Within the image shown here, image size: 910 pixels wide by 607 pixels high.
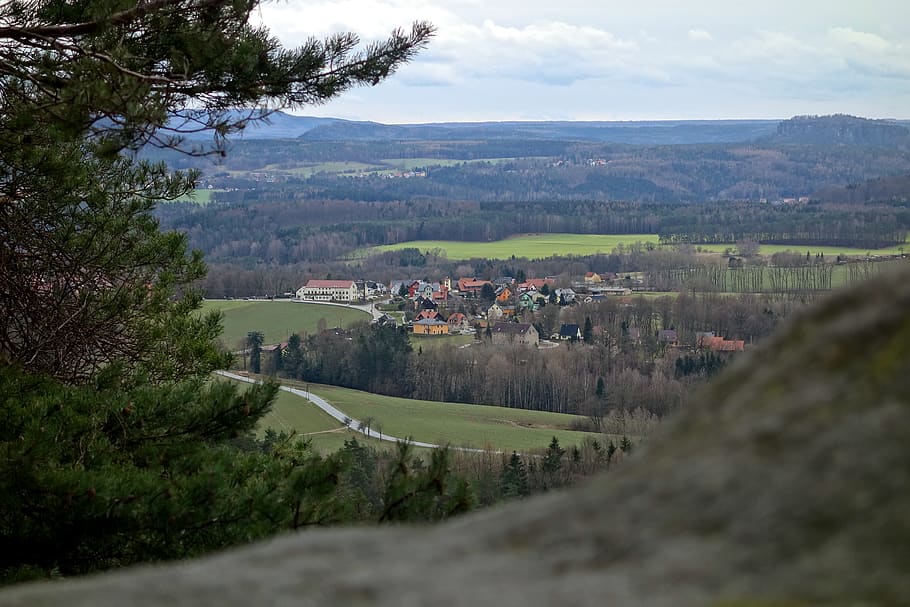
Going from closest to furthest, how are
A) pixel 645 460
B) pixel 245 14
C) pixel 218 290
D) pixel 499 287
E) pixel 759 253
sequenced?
pixel 645 460 < pixel 245 14 < pixel 218 290 < pixel 499 287 < pixel 759 253

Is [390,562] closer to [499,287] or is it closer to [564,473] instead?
[564,473]

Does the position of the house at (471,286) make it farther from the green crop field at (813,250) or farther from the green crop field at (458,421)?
the green crop field at (458,421)

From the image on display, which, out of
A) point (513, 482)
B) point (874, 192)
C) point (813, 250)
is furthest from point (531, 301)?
point (874, 192)

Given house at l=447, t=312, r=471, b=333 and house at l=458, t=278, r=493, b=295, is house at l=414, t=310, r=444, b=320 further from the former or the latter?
house at l=458, t=278, r=493, b=295

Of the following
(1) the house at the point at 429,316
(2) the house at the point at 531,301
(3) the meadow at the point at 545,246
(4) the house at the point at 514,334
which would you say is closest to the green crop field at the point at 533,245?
(3) the meadow at the point at 545,246

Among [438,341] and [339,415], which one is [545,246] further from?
[339,415]

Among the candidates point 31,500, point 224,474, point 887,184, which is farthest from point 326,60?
point 887,184
